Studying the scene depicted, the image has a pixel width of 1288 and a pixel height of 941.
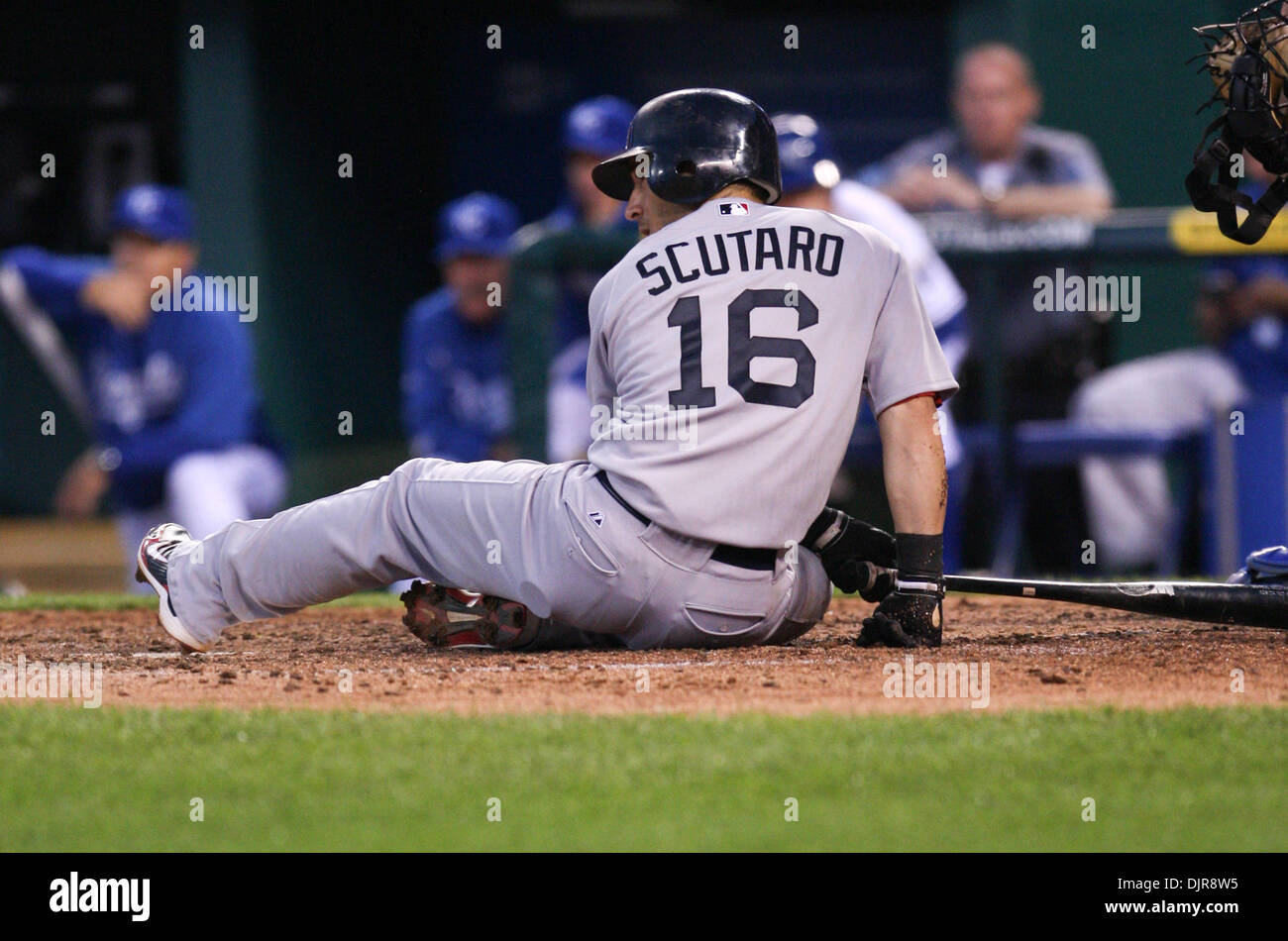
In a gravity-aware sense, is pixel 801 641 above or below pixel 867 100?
below

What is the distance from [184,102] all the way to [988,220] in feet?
18.3

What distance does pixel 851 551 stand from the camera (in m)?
4.67

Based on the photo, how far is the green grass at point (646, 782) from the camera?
2.93 metres

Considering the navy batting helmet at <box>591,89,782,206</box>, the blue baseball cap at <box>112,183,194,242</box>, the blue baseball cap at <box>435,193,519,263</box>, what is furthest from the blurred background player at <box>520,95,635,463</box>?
the navy batting helmet at <box>591,89,782,206</box>

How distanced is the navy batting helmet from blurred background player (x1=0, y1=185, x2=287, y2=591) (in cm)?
484

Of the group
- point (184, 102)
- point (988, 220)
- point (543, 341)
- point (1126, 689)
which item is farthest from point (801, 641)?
point (184, 102)

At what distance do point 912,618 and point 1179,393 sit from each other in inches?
189

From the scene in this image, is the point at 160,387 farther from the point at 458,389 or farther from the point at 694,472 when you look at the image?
the point at 694,472

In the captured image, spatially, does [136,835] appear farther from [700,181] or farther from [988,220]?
[988,220]

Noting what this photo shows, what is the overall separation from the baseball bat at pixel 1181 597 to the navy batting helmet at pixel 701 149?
120cm

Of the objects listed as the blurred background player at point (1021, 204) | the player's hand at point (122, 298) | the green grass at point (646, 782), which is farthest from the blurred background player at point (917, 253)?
the green grass at point (646, 782)
